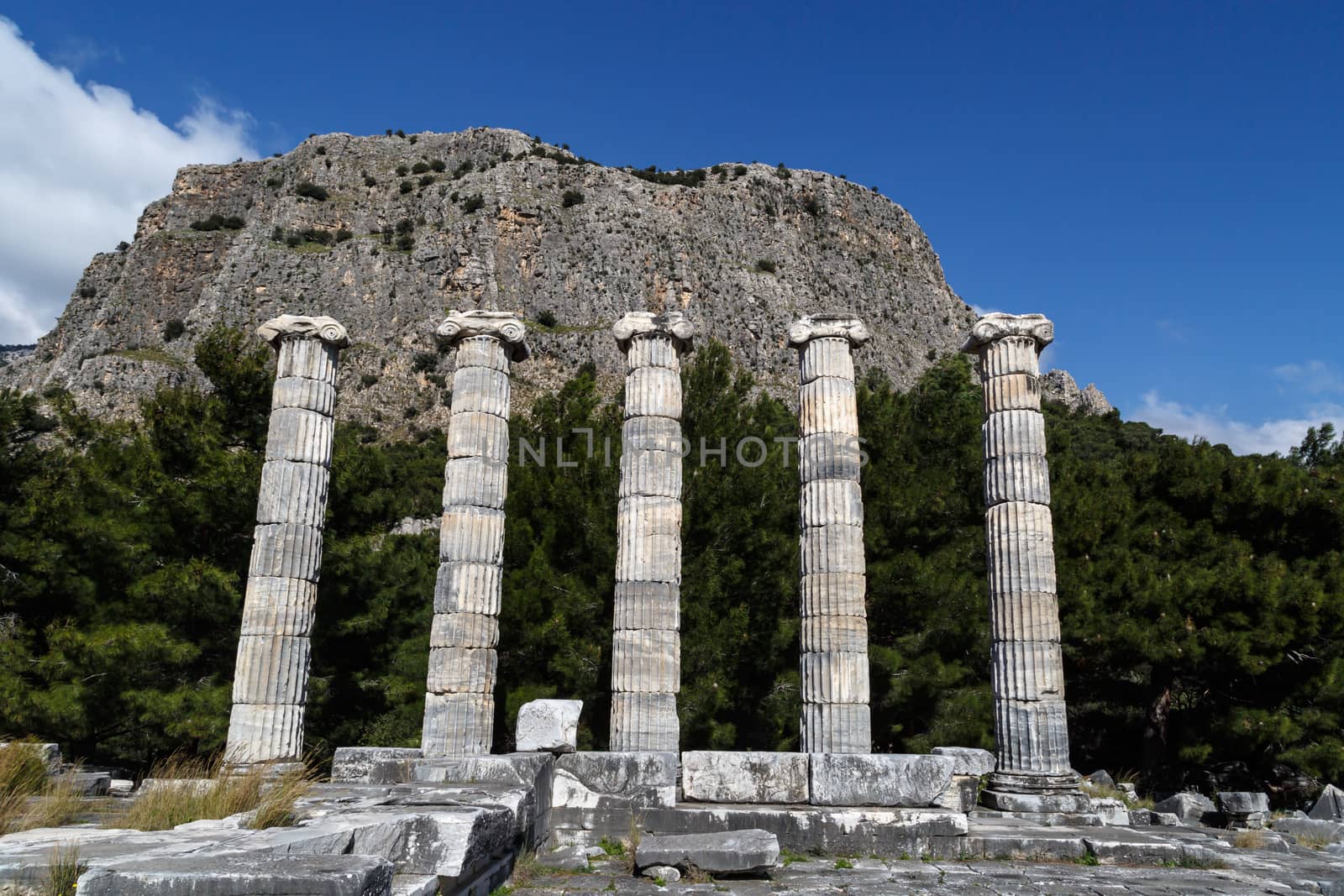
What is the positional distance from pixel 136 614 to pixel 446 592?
21.4 feet

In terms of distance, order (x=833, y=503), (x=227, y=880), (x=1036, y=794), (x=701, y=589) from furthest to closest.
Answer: (x=701, y=589) < (x=833, y=503) < (x=1036, y=794) < (x=227, y=880)

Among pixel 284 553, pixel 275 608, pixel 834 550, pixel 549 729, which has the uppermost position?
pixel 834 550

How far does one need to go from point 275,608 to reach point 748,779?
743 centimetres

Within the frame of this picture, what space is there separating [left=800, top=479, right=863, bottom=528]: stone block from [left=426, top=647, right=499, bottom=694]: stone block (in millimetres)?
5258

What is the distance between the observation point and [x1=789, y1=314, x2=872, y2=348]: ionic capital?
49.1 ft

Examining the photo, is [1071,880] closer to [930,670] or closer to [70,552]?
[930,670]

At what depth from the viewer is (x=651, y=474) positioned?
14242 millimetres

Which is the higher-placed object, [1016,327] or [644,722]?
[1016,327]

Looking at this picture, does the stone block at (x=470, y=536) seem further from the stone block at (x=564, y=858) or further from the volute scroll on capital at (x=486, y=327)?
the stone block at (x=564, y=858)

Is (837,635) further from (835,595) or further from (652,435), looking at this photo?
(652,435)

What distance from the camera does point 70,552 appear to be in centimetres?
1717

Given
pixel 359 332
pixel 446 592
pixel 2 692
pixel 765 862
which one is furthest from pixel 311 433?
pixel 359 332

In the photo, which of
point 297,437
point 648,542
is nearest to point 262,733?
point 297,437

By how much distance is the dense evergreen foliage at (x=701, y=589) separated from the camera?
54.0ft
